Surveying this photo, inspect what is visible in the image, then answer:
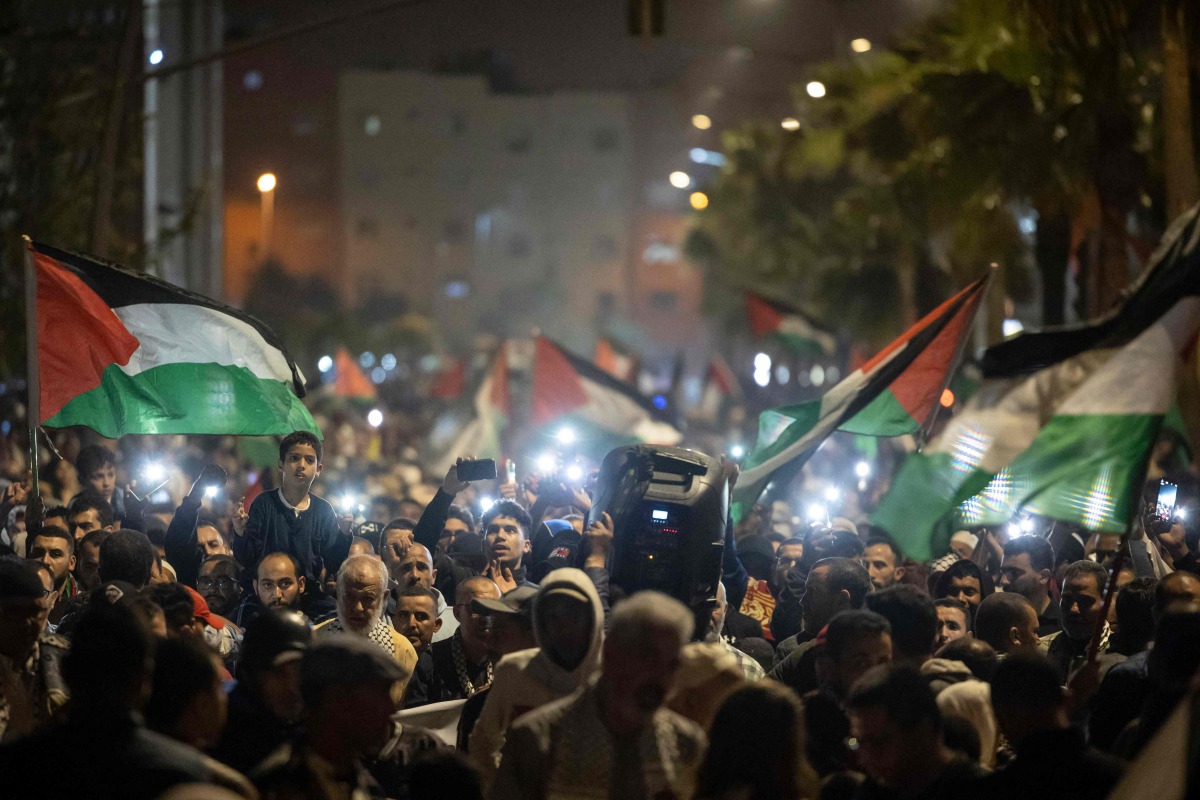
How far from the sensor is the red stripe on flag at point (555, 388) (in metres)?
17.0

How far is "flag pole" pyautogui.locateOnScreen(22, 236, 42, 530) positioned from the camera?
29.7 ft

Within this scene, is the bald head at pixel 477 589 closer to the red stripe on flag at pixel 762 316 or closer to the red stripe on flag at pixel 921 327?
the red stripe on flag at pixel 921 327

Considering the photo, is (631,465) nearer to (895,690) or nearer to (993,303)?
(895,690)

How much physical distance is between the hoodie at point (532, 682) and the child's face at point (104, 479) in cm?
696

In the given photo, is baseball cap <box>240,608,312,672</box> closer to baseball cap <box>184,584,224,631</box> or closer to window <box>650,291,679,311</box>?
baseball cap <box>184,584,224,631</box>

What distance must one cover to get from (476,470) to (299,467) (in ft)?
3.57

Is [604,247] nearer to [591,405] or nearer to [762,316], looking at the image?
[762,316]

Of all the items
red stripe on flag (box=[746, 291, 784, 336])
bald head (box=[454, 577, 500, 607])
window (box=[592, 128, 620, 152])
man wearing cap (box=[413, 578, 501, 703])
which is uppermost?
window (box=[592, 128, 620, 152])

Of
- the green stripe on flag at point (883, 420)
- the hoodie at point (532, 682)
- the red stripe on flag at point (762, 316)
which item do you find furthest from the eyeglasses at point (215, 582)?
the red stripe on flag at point (762, 316)

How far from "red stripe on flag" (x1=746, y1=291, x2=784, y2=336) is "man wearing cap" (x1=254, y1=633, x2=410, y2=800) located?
19.8m

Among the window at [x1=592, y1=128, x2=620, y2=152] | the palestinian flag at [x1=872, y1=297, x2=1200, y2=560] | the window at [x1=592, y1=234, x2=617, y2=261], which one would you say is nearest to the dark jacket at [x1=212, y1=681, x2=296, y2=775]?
the palestinian flag at [x1=872, y1=297, x2=1200, y2=560]

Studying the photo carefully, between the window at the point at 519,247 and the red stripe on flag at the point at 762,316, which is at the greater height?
the window at the point at 519,247

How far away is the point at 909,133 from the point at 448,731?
2090 centimetres

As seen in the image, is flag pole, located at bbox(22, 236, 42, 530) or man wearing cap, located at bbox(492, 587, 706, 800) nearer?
man wearing cap, located at bbox(492, 587, 706, 800)
